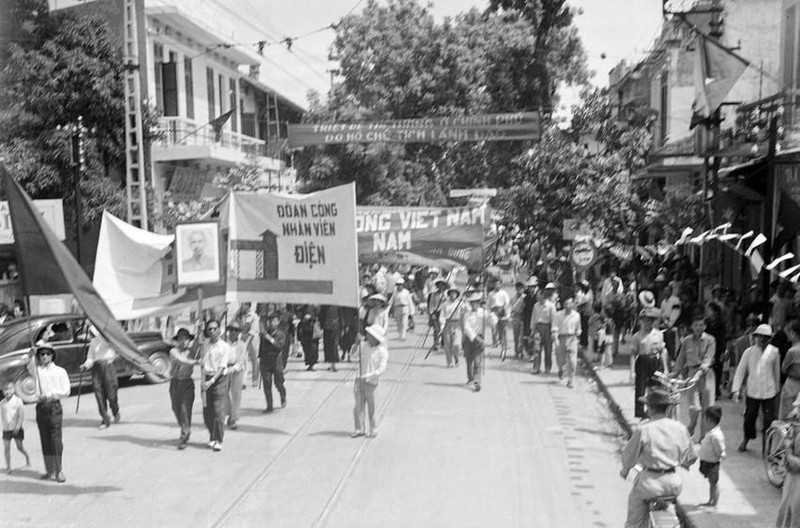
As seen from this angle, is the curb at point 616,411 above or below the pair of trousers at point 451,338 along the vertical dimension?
below

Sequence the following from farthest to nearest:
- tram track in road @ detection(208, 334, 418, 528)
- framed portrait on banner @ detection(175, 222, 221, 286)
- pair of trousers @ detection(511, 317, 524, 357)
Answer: pair of trousers @ detection(511, 317, 524, 357) → framed portrait on banner @ detection(175, 222, 221, 286) → tram track in road @ detection(208, 334, 418, 528)

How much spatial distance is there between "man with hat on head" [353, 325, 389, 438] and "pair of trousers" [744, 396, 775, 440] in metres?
4.38

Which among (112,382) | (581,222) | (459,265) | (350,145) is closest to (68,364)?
(112,382)

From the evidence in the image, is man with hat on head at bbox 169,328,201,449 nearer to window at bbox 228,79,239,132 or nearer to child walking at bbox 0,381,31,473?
child walking at bbox 0,381,31,473

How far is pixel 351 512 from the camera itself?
891 centimetres

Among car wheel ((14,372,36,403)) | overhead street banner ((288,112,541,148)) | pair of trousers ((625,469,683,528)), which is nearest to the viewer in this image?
pair of trousers ((625,469,683,528))

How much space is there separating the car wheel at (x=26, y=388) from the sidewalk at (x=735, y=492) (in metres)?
7.44

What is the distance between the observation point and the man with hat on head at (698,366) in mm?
11695

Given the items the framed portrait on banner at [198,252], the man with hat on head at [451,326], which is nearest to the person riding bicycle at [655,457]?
the framed portrait on banner at [198,252]

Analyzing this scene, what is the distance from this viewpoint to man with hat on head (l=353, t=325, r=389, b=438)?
39.7 feet

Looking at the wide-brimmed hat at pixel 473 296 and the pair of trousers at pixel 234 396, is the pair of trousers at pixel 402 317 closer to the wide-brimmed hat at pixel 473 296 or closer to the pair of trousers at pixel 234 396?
the wide-brimmed hat at pixel 473 296

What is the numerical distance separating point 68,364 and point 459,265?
6.77 meters

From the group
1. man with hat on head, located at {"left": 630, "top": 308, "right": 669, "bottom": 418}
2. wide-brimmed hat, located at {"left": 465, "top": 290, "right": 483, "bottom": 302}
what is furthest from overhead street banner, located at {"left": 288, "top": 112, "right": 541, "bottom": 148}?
man with hat on head, located at {"left": 630, "top": 308, "right": 669, "bottom": 418}

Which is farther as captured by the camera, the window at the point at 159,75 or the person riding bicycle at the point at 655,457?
the window at the point at 159,75
